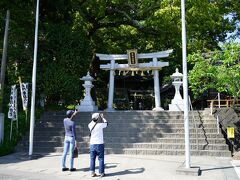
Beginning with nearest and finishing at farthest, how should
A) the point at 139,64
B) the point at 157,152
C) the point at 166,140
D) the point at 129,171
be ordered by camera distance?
the point at 129,171 → the point at 157,152 → the point at 166,140 → the point at 139,64

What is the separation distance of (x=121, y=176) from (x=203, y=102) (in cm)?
1993

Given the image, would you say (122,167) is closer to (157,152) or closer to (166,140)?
(157,152)

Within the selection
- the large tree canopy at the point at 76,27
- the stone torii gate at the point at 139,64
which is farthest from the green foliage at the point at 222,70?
the large tree canopy at the point at 76,27

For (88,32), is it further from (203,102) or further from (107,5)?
(203,102)

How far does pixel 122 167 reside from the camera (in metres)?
10.6

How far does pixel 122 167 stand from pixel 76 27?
14.2 metres

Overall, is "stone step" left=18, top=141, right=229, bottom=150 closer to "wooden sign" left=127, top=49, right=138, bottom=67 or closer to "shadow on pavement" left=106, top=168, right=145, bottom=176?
"shadow on pavement" left=106, top=168, right=145, bottom=176

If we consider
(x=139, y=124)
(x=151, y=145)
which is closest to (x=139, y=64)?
(x=139, y=124)

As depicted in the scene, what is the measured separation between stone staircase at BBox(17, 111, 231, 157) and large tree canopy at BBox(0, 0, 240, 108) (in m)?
2.37

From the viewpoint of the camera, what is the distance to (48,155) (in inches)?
521

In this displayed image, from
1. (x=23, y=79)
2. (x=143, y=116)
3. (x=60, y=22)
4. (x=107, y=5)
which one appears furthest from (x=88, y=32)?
(x=143, y=116)

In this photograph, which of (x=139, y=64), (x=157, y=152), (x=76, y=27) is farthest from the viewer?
(x=76, y=27)

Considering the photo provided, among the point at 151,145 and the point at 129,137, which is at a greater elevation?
the point at 129,137

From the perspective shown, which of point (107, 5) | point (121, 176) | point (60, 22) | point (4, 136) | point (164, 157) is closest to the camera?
point (121, 176)
